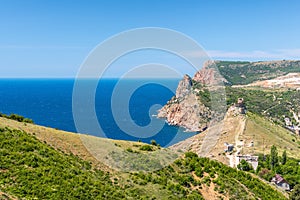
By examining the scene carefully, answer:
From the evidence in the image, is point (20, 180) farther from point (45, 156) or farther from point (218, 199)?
point (218, 199)

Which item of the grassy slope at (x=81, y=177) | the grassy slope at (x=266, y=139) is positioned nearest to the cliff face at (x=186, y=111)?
the grassy slope at (x=266, y=139)

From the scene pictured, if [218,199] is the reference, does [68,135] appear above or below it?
above

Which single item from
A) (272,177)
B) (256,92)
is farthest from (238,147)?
(256,92)

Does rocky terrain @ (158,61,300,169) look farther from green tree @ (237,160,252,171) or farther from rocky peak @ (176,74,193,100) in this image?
green tree @ (237,160,252,171)

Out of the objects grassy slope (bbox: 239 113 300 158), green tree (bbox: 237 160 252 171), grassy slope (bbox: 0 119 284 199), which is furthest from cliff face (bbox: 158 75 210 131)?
grassy slope (bbox: 0 119 284 199)

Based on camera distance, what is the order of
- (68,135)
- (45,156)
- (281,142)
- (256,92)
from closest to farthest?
(45,156), (68,135), (281,142), (256,92)

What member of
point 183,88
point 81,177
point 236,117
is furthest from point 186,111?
point 81,177

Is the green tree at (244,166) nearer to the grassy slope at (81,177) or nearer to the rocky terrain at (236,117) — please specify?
the rocky terrain at (236,117)
